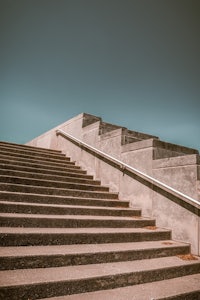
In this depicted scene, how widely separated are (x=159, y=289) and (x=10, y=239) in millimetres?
1809

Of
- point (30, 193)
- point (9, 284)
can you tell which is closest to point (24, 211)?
point (30, 193)

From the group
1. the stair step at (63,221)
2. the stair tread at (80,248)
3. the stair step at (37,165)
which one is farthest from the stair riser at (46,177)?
the stair tread at (80,248)

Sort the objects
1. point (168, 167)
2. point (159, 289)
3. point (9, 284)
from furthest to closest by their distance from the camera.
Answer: point (168, 167)
point (159, 289)
point (9, 284)

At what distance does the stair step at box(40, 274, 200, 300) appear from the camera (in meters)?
2.33

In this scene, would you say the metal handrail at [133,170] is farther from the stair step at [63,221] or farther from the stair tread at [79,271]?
the stair tread at [79,271]

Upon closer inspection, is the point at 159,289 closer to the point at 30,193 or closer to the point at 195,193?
the point at 195,193

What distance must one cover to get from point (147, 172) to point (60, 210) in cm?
199

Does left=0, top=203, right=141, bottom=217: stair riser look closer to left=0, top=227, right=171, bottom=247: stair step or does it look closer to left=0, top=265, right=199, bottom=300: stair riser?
left=0, top=227, right=171, bottom=247: stair step

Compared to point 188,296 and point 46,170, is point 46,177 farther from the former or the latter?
point 188,296

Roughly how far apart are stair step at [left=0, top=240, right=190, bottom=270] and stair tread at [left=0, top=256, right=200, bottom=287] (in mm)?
61

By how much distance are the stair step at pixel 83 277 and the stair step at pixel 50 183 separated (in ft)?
7.21

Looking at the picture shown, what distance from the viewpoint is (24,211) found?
341 centimetres

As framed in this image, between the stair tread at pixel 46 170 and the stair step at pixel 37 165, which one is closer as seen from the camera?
the stair tread at pixel 46 170

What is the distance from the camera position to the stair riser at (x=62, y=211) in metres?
3.32
